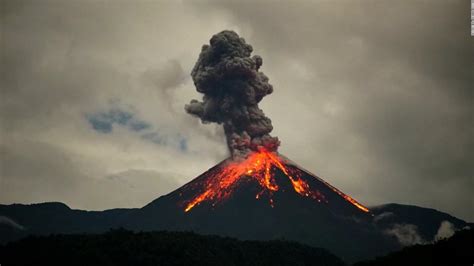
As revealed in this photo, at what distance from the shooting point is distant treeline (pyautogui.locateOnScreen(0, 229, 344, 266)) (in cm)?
8938

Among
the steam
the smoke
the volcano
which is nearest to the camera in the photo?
the volcano

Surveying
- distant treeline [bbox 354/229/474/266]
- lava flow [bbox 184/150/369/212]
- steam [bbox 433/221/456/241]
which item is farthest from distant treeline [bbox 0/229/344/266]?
steam [bbox 433/221/456/241]

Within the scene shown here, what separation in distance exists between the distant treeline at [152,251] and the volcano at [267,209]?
1118 inches

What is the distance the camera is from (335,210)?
158m

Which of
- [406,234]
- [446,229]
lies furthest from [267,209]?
[446,229]

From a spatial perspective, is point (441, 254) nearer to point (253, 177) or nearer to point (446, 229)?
point (253, 177)

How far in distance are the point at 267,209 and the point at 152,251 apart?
200ft

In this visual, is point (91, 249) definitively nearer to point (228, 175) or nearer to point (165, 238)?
point (165, 238)

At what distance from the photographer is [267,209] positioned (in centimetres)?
15412

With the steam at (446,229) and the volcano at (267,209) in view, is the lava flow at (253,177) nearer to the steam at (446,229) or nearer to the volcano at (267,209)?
the volcano at (267,209)

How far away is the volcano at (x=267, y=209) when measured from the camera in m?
145

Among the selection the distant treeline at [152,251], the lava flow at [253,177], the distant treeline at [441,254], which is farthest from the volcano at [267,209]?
the distant treeline at [441,254]

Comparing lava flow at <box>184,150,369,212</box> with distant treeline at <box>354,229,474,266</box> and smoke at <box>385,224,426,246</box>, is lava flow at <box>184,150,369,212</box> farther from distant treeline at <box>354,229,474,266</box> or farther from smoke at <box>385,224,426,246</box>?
distant treeline at <box>354,229,474,266</box>

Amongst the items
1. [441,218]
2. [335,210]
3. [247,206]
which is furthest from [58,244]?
[441,218]
